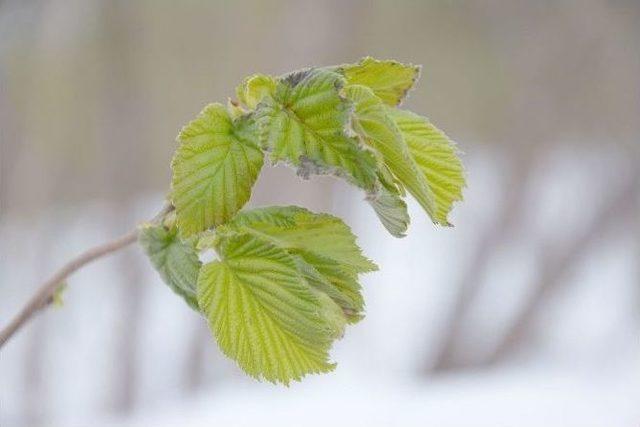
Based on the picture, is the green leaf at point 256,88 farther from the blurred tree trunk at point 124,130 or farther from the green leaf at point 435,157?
the blurred tree trunk at point 124,130

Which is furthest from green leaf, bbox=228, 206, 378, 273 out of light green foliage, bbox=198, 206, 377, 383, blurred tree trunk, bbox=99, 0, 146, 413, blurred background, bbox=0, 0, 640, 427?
blurred tree trunk, bbox=99, 0, 146, 413

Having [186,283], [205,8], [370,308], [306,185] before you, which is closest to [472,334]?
[370,308]

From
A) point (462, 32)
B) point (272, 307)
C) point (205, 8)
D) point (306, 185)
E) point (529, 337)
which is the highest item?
point (205, 8)

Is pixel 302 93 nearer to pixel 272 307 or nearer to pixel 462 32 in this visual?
pixel 272 307

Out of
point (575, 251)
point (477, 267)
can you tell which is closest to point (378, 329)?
point (477, 267)

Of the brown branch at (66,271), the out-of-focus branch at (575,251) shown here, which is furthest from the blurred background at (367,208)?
the brown branch at (66,271)

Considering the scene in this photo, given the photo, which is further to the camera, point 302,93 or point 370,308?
point 370,308
